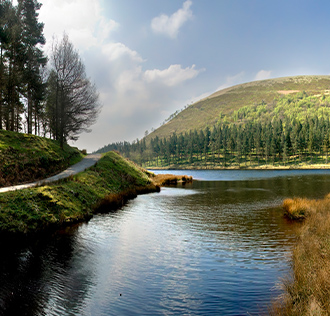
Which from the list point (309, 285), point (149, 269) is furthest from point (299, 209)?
point (149, 269)

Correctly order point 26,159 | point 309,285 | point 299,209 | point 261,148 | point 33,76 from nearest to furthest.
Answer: point 309,285 → point 299,209 → point 26,159 → point 33,76 → point 261,148

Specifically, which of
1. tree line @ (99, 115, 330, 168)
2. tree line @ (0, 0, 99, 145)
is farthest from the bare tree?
tree line @ (99, 115, 330, 168)

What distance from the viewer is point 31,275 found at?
28.5 ft

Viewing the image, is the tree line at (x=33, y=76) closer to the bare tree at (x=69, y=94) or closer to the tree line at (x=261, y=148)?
the bare tree at (x=69, y=94)

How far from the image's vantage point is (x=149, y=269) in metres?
9.45

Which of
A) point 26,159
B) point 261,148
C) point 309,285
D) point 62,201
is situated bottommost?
point 309,285

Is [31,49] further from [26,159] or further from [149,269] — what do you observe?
[149,269]

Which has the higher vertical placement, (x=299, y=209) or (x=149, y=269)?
(x=299, y=209)

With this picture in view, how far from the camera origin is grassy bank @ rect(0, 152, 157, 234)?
13141 millimetres

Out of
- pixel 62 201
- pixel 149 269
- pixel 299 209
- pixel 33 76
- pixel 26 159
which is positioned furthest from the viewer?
pixel 33 76

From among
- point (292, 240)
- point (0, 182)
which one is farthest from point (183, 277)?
point (0, 182)

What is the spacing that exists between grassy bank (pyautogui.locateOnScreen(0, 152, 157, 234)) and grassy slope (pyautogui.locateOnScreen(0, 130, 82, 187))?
13.1ft

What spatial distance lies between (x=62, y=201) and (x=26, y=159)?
9950mm

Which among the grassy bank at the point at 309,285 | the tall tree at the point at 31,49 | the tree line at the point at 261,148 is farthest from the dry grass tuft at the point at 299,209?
the tree line at the point at 261,148
